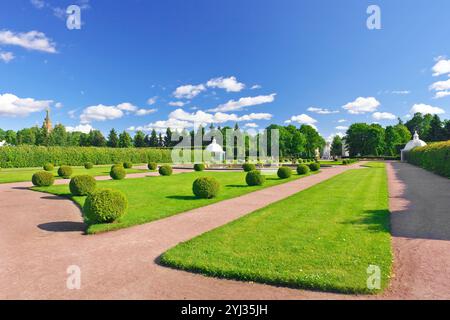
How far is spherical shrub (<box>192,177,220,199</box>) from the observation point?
14.7m

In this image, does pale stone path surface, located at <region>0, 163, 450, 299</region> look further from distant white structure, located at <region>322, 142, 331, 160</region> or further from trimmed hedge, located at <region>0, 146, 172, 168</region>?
distant white structure, located at <region>322, 142, 331, 160</region>

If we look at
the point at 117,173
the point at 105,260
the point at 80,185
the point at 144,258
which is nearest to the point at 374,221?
the point at 144,258

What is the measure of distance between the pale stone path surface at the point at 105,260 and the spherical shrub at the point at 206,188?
275 centimetres

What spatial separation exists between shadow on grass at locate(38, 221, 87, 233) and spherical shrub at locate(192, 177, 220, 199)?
597 cm

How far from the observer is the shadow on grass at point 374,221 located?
28.1 ft

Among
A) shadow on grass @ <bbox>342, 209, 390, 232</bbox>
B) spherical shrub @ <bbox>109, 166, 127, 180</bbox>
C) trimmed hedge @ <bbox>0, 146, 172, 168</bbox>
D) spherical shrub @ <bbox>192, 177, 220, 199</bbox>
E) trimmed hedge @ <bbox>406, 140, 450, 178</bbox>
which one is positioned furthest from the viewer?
trimmed hedge @ <bbox>0, 146, 172, 168</bbox>

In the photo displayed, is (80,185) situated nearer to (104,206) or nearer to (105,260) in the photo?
(104,206)

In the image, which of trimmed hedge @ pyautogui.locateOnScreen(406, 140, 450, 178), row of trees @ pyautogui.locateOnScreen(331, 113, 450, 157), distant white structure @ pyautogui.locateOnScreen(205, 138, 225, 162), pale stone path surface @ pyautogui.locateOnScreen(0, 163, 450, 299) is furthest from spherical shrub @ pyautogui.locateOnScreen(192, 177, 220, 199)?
row of trees @ pyautogui.locateOnScreen(331, 113, 450, 157)

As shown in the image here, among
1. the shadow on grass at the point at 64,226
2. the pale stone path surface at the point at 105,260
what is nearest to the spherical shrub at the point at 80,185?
the pale stone path surface at the point at 105,260

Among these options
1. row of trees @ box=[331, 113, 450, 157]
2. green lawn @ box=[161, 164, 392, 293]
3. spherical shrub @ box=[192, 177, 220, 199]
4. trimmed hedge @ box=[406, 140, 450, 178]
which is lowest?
green lawn @ box=[161, 164, 392, 293]

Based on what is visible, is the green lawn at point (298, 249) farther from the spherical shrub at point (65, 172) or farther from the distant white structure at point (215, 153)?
the distant white structure at point (215, 153)

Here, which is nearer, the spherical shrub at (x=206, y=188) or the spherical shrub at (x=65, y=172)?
the spherical shrub at (x=206, y=188)

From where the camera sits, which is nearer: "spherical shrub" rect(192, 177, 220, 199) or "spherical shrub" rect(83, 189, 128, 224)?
"spherical shrub" rect(83, 189, 128, 224)

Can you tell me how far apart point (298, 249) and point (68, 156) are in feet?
179
